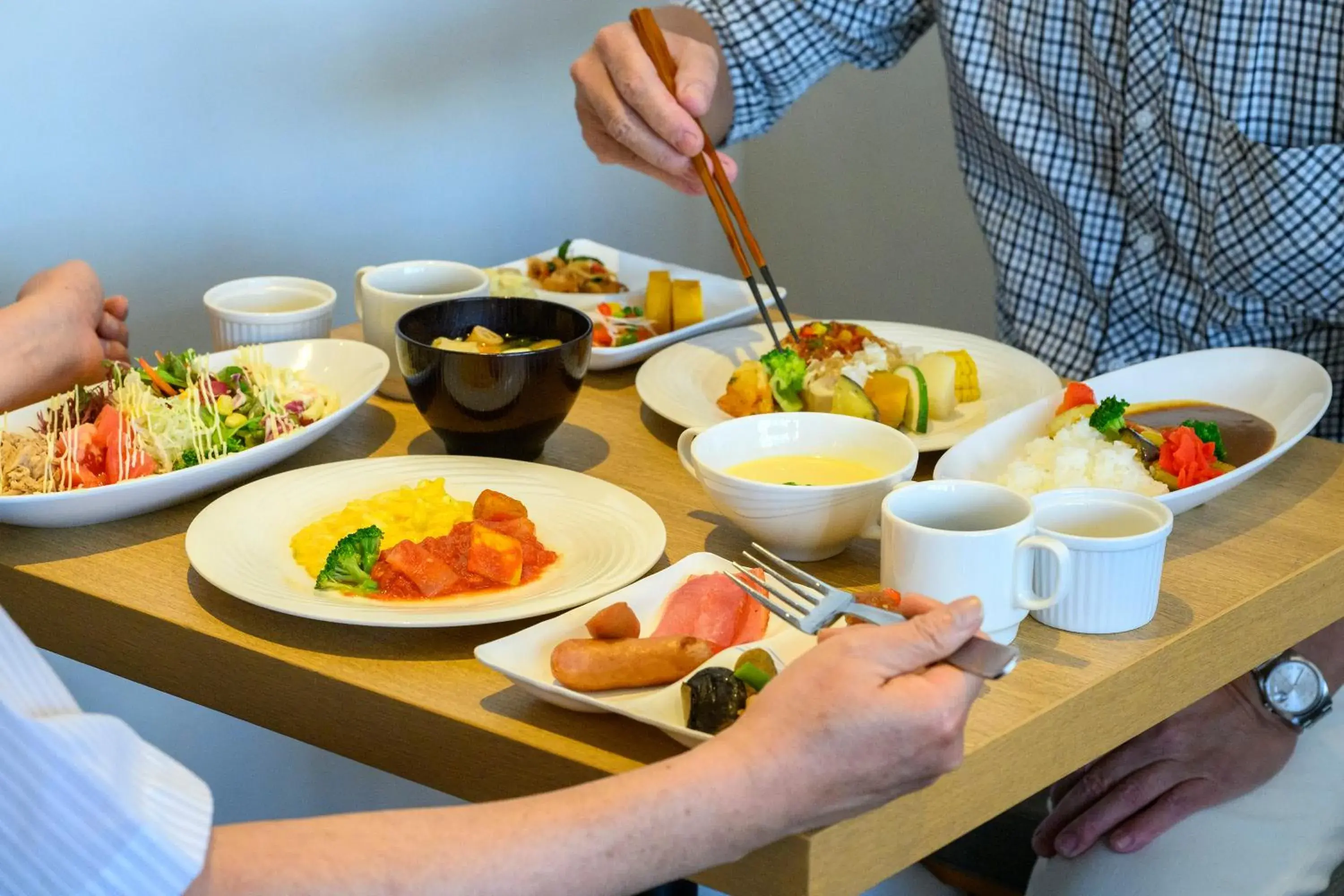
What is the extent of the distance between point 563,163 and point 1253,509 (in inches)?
75.0

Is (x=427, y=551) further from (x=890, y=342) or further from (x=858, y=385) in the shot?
(x=890, y=342)

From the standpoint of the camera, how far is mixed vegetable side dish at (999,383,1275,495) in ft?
4.03

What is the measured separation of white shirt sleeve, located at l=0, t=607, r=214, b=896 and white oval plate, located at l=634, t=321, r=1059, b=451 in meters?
0.81

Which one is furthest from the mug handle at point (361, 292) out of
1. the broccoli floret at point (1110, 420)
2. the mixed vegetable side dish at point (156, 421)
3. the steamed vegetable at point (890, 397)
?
the broccoli floret at point (1110, 420)

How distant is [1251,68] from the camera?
1.73 m

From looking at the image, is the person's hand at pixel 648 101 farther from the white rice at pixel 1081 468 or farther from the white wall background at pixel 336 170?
the white wall background at pixel 336 170

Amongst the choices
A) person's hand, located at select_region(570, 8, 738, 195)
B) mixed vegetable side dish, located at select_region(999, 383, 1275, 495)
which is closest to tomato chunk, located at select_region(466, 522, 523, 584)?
mixed vegetable side dish, located at select_region(999, 383, 1275, 495)

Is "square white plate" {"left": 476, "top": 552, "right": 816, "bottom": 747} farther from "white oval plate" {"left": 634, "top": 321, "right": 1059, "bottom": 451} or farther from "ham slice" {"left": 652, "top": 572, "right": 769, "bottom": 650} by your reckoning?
"white oval plate" {"left": 634, "top": 321, "right": 1059, "bottom": 451}

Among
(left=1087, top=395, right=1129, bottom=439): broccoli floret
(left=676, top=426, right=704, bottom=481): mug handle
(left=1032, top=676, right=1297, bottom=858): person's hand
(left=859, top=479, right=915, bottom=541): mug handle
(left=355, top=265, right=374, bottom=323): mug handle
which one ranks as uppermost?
(left=355, top=265, right=374, bottom=323): mug handle

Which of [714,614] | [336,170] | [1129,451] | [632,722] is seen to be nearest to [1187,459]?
[1129,451]

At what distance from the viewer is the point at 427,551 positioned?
3.75 ft

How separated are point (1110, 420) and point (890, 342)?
44 cm

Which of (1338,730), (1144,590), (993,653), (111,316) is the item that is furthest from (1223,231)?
(111,316)

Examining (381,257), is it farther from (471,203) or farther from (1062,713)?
(1062,713)
